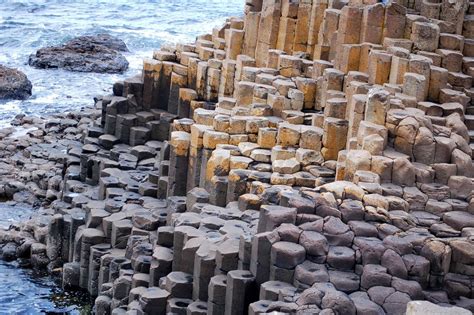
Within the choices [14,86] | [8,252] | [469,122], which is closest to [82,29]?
[14,86]

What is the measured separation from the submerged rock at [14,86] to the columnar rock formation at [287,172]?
12.2 metres

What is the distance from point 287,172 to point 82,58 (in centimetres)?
2577

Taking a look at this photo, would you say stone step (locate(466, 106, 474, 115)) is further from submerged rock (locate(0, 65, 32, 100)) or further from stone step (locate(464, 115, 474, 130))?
submerged rock (locate(0, 65, 32, 100))

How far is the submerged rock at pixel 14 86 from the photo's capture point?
40688mm

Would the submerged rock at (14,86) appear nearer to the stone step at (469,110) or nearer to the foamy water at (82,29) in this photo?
the foamy water at (82,29)

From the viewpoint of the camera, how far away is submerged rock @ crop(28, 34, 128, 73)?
149 feet

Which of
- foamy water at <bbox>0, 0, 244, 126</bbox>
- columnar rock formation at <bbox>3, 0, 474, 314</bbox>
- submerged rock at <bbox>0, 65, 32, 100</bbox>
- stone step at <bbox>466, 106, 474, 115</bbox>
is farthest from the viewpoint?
foamy water at <bbox>0, 0, 244, 126</bbox>

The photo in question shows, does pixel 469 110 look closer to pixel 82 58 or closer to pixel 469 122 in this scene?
pixel 469 122

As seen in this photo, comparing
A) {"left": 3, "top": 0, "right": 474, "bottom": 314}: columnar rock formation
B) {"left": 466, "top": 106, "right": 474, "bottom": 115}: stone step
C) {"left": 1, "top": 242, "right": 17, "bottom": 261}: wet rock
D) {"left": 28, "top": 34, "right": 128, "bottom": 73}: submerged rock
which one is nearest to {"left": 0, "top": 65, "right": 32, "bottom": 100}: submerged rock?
{"left": 28, "top": 34, "right": 128, "bottom": 73}: submerged rock

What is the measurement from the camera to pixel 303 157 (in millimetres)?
21875

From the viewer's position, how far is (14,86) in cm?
4094

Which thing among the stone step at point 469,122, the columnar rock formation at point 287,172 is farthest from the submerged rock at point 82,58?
the stone step at point 469,122

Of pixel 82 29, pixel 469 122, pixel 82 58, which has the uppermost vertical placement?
pixel 469 122

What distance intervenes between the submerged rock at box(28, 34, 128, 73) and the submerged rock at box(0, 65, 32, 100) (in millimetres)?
3626
